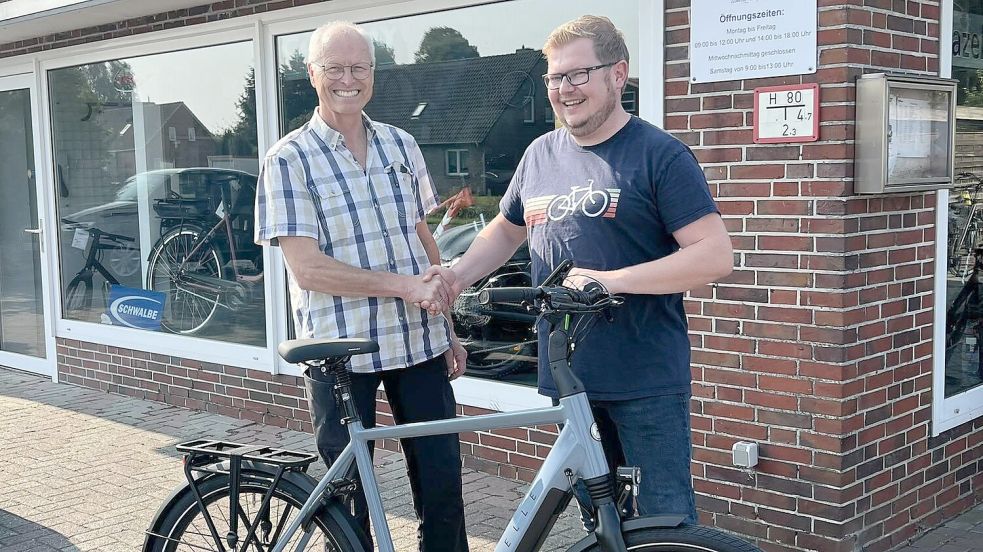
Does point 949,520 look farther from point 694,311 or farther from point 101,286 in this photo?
point 101,286

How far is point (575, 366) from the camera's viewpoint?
3.04m

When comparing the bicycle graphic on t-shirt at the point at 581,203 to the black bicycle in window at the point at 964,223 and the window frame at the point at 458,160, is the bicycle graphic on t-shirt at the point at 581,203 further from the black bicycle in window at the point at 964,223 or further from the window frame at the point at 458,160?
the window frame at the point at 458,160

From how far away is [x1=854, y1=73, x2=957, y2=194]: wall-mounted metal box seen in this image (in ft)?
13.6

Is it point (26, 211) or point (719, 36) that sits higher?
point (719, 36)

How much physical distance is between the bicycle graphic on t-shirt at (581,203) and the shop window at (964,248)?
251 centimetres

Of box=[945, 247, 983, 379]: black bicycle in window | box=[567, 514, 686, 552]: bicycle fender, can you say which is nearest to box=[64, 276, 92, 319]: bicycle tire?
box=[945, 247, 983, 379]: black bicycle in window

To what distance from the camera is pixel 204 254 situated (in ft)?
24.9

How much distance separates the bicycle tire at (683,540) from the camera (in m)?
2.46

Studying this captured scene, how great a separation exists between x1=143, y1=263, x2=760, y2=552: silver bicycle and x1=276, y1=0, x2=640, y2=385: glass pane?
7.34 ft

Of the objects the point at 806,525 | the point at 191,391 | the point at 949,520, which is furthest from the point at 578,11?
the point at 191,391

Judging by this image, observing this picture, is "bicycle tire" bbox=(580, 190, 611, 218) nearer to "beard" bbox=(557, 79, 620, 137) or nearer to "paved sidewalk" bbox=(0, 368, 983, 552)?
"beard" bbox=(557, 79, 620, 137)

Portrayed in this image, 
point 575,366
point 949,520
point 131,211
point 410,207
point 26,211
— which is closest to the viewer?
point 575,366

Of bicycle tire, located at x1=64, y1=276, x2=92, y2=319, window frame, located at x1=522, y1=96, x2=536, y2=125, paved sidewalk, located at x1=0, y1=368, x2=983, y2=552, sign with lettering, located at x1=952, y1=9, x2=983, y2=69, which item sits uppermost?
sign with lettering, located at x1=952, y1=9, x2=983, y2=69

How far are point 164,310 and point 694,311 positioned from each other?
452cm
